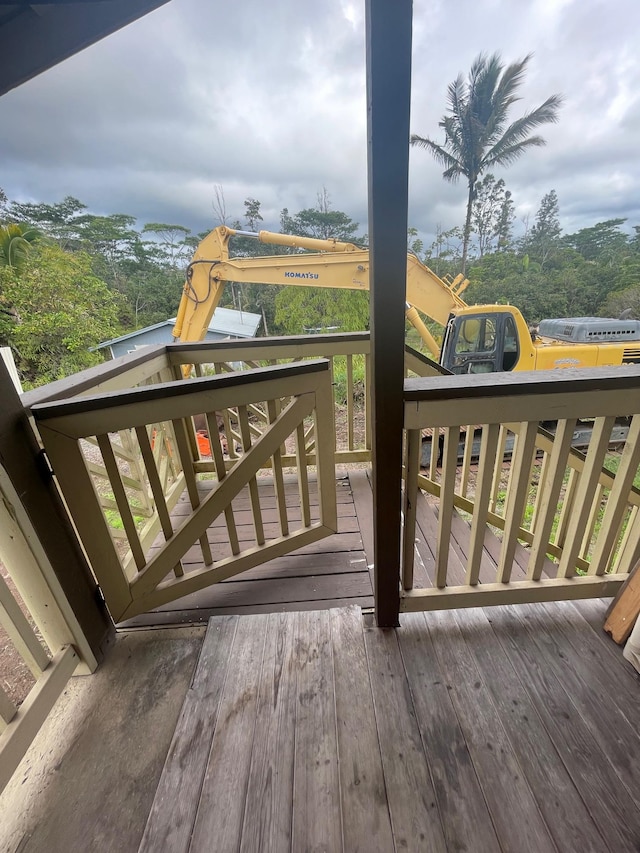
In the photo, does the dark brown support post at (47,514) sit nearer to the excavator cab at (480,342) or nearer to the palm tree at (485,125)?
the excavator cab at (480,342)

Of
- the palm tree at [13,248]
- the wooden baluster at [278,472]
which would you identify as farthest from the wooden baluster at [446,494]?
the palm tree at [13,248]

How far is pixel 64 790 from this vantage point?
3.02 ft

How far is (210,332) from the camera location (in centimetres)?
932

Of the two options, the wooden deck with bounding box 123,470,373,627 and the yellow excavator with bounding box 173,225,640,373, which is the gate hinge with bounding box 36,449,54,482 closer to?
the wooden deck with bounding box 123,470,373,627

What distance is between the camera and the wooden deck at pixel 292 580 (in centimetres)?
144

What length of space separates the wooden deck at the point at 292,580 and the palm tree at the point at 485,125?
22.1 feet

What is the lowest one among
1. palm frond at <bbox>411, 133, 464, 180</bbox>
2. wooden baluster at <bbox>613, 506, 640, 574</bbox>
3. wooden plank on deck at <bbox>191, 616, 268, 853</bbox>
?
wooden plank on deck at <bbox>191, 616, 268, 853</bbox>

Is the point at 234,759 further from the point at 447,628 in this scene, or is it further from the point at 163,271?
the point at 163,271

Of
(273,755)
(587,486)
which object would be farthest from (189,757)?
(587,486)

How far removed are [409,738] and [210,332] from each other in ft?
31.7

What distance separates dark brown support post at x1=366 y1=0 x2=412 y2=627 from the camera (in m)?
0.68

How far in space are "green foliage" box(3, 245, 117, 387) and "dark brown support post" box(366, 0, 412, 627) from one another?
9.77 m

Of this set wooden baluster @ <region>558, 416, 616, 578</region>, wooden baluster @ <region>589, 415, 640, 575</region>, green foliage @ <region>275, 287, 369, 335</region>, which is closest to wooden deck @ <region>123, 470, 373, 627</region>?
wooden baluster @ <region>558, 416, 616, 578</region>

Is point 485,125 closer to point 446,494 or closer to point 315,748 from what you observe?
point 446,494
